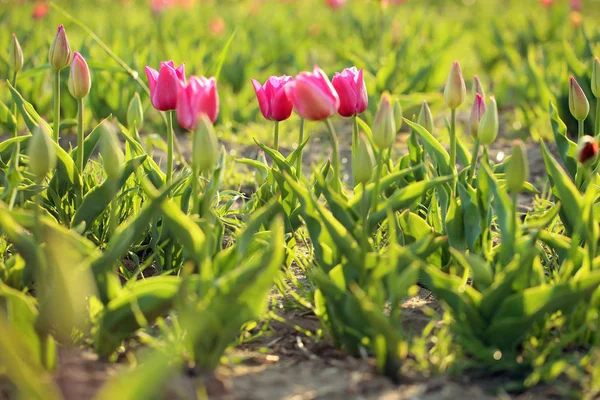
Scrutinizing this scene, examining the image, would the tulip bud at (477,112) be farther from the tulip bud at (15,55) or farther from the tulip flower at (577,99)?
the tulip bud at (15,55)

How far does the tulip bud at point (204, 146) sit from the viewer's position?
5.60 feet

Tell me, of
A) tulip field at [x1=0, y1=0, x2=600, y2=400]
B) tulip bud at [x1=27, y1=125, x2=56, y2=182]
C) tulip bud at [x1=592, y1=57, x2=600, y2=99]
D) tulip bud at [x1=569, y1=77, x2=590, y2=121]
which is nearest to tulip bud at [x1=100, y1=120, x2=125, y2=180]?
tulip field at [x1=0, y1=0, x2=600, y2=400]

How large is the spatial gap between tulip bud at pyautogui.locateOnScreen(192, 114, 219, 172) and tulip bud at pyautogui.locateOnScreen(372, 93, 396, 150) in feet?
1.24

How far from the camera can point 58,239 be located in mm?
1662

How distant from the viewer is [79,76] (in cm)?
220

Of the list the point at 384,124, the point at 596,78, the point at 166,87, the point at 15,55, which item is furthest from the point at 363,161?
the point at 15,55

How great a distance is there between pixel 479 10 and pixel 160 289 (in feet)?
24.2

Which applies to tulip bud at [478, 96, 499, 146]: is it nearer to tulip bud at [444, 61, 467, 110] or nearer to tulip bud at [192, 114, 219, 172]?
tulip bud at [444, 61, 467, 110]

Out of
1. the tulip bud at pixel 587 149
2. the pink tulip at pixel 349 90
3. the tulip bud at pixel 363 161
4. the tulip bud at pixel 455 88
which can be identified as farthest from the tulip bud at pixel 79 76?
the tulip bud at pixel 587 149

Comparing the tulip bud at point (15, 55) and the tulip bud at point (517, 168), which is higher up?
the tulip bud at point (15, 55)

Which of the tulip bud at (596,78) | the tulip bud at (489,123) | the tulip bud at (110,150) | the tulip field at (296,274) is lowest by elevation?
the tulip field at (296,274)

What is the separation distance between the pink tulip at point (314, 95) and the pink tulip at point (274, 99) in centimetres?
27

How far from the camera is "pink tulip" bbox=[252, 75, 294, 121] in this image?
217cm

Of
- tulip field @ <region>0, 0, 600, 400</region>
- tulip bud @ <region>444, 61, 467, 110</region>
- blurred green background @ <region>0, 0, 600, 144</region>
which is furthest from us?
blurred green background @ <region>0, 0, 600, 144</region>
